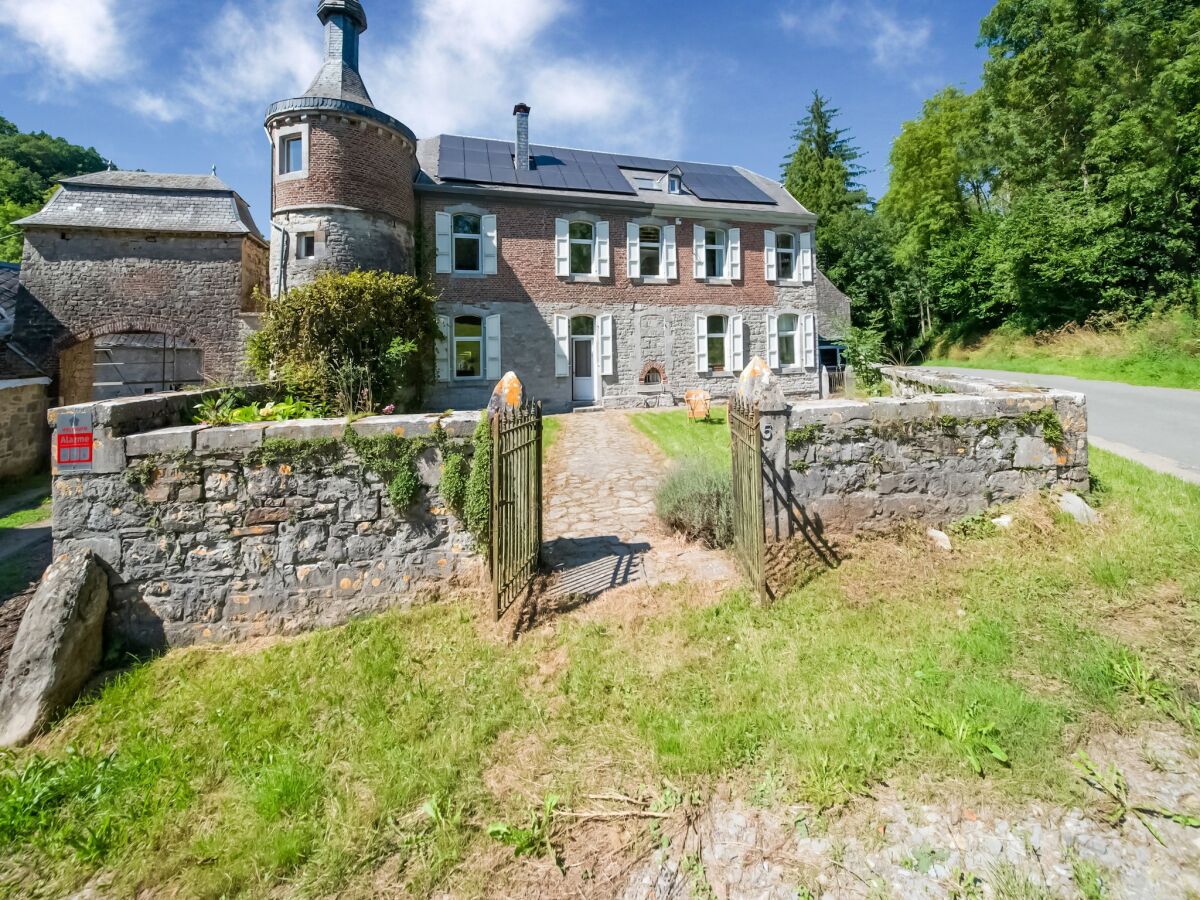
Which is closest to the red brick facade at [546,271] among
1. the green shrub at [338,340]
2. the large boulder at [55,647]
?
the green shrub at [338,340]

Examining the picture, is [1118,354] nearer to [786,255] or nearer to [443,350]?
[786,255]

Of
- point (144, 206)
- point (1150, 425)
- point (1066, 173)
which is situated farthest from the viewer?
point (1066, 173)

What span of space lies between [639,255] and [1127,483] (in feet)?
43.9

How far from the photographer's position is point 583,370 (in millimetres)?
16594

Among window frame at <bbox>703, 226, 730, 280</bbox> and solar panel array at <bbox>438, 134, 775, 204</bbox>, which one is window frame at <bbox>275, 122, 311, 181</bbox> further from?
window frame at <bbox>703, 226, 730, 280</bbox>

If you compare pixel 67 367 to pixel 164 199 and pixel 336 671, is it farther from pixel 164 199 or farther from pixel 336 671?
pixel 336 671

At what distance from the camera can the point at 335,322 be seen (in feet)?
37.5

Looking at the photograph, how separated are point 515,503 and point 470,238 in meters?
13.3

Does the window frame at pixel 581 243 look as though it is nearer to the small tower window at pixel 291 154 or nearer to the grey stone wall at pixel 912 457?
the small tower window at pixel 291 154

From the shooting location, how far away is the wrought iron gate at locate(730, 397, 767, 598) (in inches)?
165

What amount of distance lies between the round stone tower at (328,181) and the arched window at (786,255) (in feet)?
40.3

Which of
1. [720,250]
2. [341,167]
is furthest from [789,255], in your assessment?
[341,167]

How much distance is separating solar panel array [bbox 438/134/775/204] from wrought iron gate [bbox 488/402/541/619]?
13460 millimetres

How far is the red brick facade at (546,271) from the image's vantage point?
49.9ft
